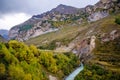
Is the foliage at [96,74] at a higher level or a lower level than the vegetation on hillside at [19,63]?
lower

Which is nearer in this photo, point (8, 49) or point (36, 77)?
point (36, 77)

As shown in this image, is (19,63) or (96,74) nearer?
(19,63)

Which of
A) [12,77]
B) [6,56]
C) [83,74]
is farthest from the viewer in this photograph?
[83,74]

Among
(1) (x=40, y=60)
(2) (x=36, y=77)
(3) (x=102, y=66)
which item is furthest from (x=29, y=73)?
(3) (x=102, y=66)

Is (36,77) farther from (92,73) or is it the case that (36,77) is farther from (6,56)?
(92,73)

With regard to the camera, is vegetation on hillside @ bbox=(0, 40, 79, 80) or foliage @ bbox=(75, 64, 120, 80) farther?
foliage @ bbox=(75, 64, 120, 80)

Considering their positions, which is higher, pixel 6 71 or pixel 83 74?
pixel 6 71

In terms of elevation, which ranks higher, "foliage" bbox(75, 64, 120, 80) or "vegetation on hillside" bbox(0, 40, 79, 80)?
"vegetation on hillside" bbox(0, 40, 79, 80)

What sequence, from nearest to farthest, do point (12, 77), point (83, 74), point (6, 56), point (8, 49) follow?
point (12, 77)
point (6, 56)
point (8, 49)
point (83, 74)

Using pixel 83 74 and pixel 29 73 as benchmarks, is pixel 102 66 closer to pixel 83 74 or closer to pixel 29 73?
pixel 83 74

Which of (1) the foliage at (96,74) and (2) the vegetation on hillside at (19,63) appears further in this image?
(1) the foliage at (96,74)

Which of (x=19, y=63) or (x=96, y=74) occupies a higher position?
(x=19, y=63)
